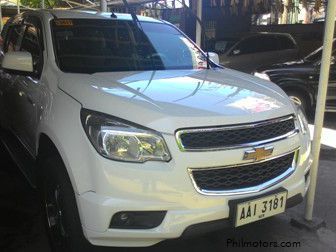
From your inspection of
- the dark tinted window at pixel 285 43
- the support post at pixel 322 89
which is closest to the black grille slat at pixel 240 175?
the support post at pixel 322 89

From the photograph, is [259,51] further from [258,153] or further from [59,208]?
[59,208]

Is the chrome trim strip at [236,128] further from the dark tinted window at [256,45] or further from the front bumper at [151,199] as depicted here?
the dark tinted window at [256,45]

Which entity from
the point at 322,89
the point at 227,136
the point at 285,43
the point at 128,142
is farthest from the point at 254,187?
the point at 285,43

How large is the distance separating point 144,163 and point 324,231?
192 cm

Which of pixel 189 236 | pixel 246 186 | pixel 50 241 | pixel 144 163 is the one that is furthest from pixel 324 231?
pixel 50 241

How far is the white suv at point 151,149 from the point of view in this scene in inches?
102

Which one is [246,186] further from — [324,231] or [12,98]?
[12,98]

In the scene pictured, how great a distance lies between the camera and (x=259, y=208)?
2.85 meters

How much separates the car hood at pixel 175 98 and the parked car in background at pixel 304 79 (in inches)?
184

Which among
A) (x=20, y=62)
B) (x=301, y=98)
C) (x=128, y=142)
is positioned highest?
(x=20, y=62)

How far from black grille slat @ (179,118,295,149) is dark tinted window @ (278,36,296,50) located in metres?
10.2

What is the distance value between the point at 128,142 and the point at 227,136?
0.59 meters

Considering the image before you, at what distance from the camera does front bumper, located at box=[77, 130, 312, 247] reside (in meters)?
2.56

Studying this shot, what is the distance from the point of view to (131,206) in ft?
8.39
